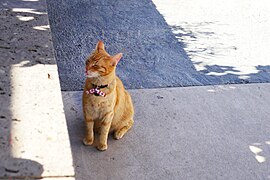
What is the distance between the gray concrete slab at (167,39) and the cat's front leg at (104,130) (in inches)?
44.7

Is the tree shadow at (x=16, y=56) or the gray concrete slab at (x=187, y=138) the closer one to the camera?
the tree shadow at (x=16, y=56)

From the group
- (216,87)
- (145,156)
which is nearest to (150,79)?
(216,87)

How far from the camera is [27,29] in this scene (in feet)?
13.1

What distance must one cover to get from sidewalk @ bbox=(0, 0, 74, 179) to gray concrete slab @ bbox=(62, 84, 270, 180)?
87 centimetres

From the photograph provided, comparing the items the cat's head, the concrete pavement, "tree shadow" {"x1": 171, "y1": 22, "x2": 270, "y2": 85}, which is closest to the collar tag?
the cat's head

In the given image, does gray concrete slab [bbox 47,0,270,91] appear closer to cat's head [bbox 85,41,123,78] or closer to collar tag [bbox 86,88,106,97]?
collar tag [bbox 86,88,106,97]

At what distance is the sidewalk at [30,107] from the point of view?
231 centimetres

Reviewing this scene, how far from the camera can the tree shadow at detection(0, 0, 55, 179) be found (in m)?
2.28

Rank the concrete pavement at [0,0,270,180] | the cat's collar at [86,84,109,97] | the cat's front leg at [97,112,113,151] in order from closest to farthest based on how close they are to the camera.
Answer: the concrete pavement at [0,0,270,180], the cat's collar at [86,84,109,97], the cat's front leg at [97,112,113,151]

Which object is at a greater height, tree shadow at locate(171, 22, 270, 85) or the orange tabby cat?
the orange tabby cat

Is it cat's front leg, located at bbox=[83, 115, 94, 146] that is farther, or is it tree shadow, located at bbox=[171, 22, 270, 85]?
tree shadow, located at bbox=[171, 22, 270, 85]

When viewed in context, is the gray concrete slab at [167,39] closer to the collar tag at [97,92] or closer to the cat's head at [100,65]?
the collar tag at [97,92]

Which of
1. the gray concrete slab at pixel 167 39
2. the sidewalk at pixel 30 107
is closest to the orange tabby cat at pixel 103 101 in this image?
the sidewalk at pixel 30 107

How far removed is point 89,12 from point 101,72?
3585mm
